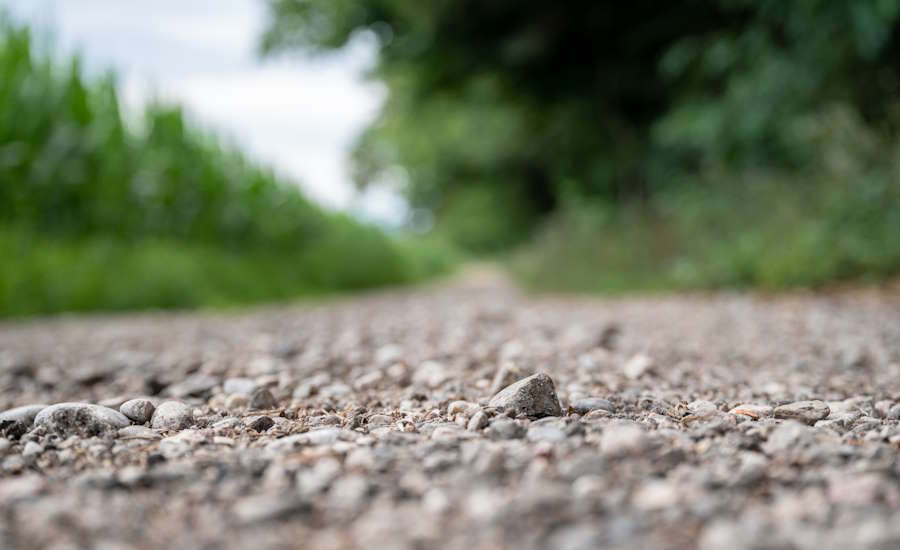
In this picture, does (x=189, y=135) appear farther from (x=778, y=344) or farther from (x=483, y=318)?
(x=778, y=344)

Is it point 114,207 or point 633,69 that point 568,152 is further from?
point 114,207

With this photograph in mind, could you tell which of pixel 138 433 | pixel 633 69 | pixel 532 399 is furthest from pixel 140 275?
pixel 633 69

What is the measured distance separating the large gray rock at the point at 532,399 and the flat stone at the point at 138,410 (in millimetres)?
735

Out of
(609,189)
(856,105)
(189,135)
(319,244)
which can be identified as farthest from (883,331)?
(609,189)

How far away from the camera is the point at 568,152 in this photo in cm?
1083

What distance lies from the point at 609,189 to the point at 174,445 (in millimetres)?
9883

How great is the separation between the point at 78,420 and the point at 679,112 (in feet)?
21.6

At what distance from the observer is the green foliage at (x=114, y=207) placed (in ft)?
16.4

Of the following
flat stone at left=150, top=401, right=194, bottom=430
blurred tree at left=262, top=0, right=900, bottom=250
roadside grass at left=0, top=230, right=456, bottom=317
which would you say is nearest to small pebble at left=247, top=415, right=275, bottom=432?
flat stone at left=150, top=401, right=194, bottom=430

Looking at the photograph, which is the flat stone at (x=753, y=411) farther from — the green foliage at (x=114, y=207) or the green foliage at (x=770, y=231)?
the green foliage at (x=114, y=207)

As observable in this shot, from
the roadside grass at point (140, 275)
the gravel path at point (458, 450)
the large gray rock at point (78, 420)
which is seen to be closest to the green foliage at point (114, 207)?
the roadside grass at point (140, 275)

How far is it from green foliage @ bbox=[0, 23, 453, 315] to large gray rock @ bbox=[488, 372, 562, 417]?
438cm

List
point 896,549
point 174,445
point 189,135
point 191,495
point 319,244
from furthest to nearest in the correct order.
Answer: point 319,244
point 189,135
point 174,445
point 191,495
point 896,549

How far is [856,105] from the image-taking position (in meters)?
5.89
